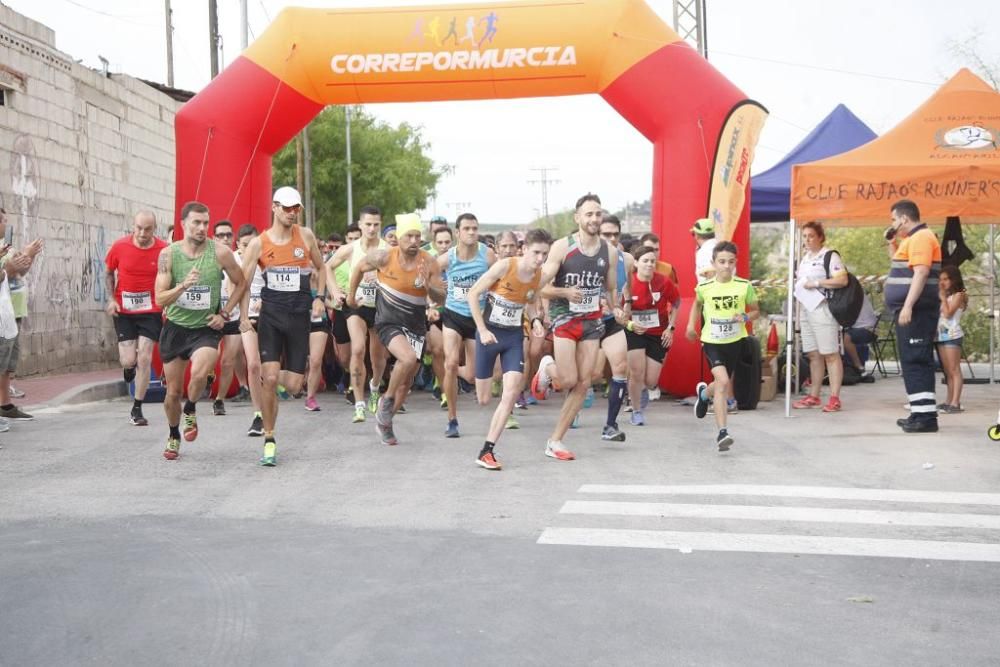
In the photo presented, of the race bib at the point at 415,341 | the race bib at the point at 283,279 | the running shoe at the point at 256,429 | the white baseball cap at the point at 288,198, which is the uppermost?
the white baseball cap at the point at 288,198

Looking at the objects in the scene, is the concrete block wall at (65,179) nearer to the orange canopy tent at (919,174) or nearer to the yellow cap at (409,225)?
the yellow cap at (409,225)

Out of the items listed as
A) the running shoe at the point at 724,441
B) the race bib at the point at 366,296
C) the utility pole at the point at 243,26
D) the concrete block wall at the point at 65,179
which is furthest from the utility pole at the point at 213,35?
the running shoe at the point at 724,441

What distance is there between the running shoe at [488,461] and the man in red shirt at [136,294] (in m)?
4.37

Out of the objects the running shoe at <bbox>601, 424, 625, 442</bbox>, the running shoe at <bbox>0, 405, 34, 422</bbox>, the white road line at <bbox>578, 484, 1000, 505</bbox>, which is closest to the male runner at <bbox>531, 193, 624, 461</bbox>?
the running shoe at <bbox>601, 424, 625, 442</bbox>

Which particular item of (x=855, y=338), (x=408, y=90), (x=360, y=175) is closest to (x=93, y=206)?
(x=408, y=90)

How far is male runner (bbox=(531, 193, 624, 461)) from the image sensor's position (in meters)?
9.92

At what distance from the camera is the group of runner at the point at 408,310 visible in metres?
9.65

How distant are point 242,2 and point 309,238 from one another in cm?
2412

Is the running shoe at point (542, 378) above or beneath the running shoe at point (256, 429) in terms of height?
above

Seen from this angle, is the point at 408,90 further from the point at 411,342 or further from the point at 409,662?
the point at 409,662

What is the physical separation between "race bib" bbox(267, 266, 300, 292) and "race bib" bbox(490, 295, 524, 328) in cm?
163

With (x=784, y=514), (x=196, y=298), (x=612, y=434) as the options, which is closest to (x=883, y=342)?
(x=612, y=434)

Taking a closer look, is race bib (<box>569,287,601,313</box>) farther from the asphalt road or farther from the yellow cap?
the yellow cap

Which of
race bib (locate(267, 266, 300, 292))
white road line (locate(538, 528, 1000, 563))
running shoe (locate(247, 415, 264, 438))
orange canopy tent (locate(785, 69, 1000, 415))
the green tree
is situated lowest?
white road line (locate(538, 528, 1000, 563))
